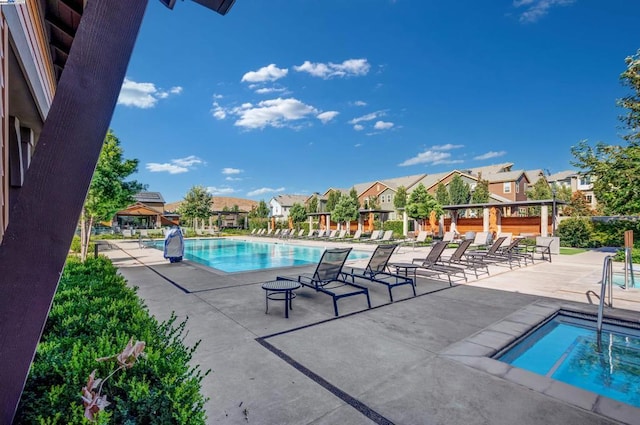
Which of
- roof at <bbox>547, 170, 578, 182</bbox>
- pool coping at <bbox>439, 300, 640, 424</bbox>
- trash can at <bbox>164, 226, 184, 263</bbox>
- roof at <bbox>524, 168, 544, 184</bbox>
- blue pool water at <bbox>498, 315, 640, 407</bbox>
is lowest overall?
blue pool water at <bbox>498, 315, 640, 407</bbox>

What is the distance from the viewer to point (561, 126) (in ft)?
108

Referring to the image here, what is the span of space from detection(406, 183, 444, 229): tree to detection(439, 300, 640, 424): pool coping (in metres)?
19.4

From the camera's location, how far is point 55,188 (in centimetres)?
117

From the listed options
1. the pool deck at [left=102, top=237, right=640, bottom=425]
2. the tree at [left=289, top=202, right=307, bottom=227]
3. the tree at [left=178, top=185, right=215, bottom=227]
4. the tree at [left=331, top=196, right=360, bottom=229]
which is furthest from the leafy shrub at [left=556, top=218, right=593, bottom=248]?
the tree at [left=178, top=185, right=215, bottom=227]

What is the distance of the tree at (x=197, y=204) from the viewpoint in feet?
122

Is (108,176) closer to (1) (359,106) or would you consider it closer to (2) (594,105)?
(1) (359,106)

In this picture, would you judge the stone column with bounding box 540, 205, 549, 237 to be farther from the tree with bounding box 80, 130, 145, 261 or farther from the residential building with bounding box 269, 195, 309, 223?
the residential building with bounding box 269, 195, 309, 223

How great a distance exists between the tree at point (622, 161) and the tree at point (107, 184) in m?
22.1

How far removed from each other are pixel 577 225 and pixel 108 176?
89.2 ft

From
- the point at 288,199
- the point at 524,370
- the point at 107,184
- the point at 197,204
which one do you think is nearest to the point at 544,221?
the point at 524,370

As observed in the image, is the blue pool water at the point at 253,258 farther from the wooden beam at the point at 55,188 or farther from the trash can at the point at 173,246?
the wooden beam at the point at 55,188

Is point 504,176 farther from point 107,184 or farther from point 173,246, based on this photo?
point 107,184

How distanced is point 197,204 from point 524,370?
38.4 meters

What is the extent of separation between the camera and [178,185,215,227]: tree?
37094 millimetres
